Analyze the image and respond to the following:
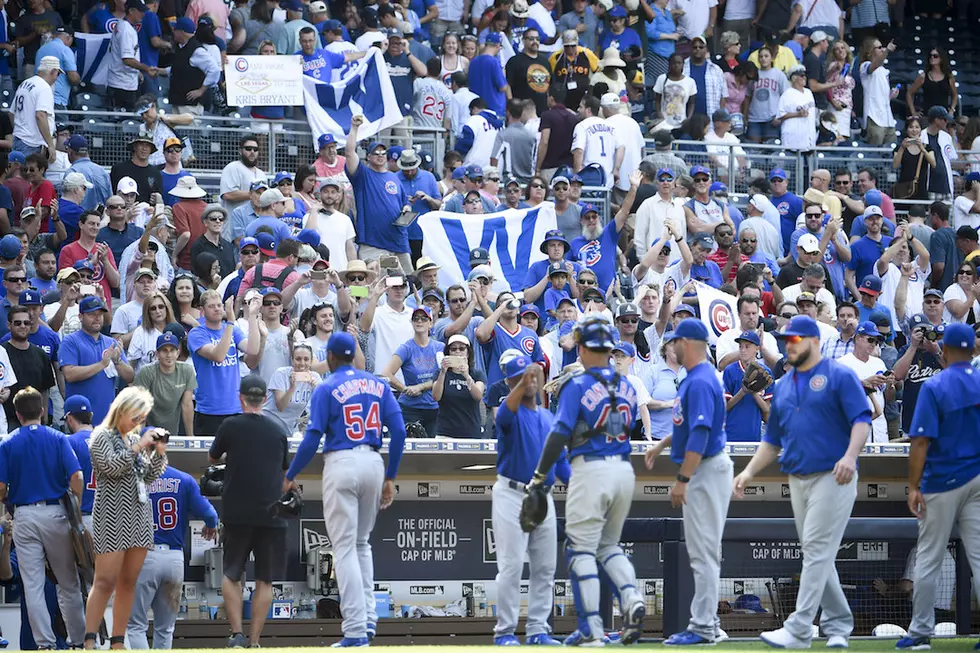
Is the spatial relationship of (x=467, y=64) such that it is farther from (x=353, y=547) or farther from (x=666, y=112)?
(x=353, y=547)

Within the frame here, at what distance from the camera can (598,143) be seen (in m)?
19.1

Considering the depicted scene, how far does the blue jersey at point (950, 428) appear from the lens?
10133 mm

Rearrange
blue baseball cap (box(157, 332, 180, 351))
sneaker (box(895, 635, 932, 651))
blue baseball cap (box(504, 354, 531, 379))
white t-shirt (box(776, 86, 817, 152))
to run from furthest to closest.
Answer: white t-shirt (box(776, 86, 817, 152)), blue baseball cap (box(157, 332, 180, 351)), blue baseball cap (box(504, 354, 531, 379)), sneaker (box(895, 635, 932, 651))

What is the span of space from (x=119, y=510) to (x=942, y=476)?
17.1 feet

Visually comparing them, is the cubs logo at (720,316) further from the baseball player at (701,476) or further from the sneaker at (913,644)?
the sneaker at (913,644)

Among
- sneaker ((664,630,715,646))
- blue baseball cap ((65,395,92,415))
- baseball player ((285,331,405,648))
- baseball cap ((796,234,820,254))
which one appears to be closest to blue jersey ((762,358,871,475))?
sneaker ((664,630,715,646))

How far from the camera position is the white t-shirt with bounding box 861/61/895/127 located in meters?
22.8

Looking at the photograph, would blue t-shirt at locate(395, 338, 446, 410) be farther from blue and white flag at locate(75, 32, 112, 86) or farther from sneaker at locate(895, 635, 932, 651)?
blue and white flag at locate(75, 32, 112, 86)

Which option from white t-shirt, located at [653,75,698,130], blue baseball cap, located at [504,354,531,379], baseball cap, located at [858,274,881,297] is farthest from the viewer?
white t-shirt, located at [653,75,698,130]

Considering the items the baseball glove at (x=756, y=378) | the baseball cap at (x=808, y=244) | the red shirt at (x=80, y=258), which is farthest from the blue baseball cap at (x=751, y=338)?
the red shirt at (x=80, y=258)

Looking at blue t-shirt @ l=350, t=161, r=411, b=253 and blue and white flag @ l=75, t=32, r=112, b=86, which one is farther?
blue and white flag @ l=75, t=32, r=112, b=86

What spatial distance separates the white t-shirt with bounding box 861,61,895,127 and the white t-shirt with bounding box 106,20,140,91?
33.1 ft

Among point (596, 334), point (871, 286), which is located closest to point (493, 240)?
point (871, 286)

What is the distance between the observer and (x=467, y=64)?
68.3 feet
